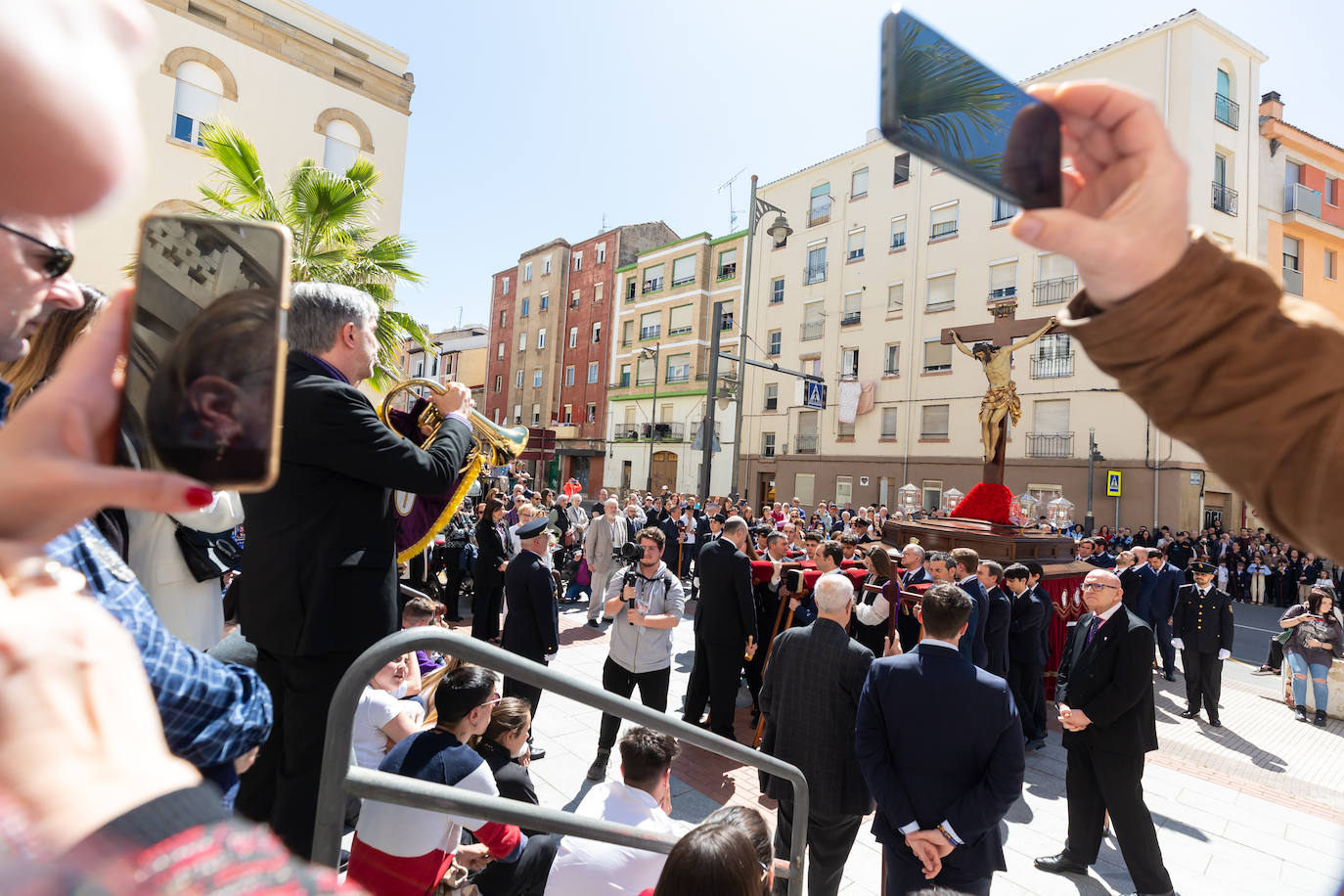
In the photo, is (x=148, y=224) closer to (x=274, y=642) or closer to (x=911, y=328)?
(x=274, y=642)

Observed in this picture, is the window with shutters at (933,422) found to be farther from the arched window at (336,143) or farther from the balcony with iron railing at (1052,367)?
the arched window at (336,143)

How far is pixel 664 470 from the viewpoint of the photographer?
37844 millimetres

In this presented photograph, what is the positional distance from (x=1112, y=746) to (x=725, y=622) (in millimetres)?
3171

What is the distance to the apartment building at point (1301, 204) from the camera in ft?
73.9

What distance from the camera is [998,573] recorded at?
684 cm

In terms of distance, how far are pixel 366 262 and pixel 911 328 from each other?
23678 mm

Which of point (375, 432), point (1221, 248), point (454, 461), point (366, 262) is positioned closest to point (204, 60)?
point (375, 432)

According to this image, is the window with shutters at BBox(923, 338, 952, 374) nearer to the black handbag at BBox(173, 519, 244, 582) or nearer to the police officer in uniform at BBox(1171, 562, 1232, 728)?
the police officer in uniform at BBox(1171, 562, 1232, 728)

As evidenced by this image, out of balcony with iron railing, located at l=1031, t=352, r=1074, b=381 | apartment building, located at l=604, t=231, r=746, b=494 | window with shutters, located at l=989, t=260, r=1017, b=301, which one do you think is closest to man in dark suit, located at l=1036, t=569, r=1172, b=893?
balcony with iron railing, located at l=1031, t=352, r=1074, b=381

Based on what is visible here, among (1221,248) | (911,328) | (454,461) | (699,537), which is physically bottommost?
(699,537)

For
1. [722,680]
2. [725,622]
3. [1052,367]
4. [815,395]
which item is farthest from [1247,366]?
[1052,367]

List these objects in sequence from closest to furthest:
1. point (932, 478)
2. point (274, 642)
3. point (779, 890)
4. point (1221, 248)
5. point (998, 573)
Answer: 1. point (1221, 248)
2. point (274, 642)
3. point (779, 890)
4. point (998, 573)
5. point (932, 478)

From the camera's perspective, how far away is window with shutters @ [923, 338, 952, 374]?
1027 inches

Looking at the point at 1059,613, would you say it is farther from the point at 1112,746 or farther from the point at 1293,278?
the point at 1293,278
